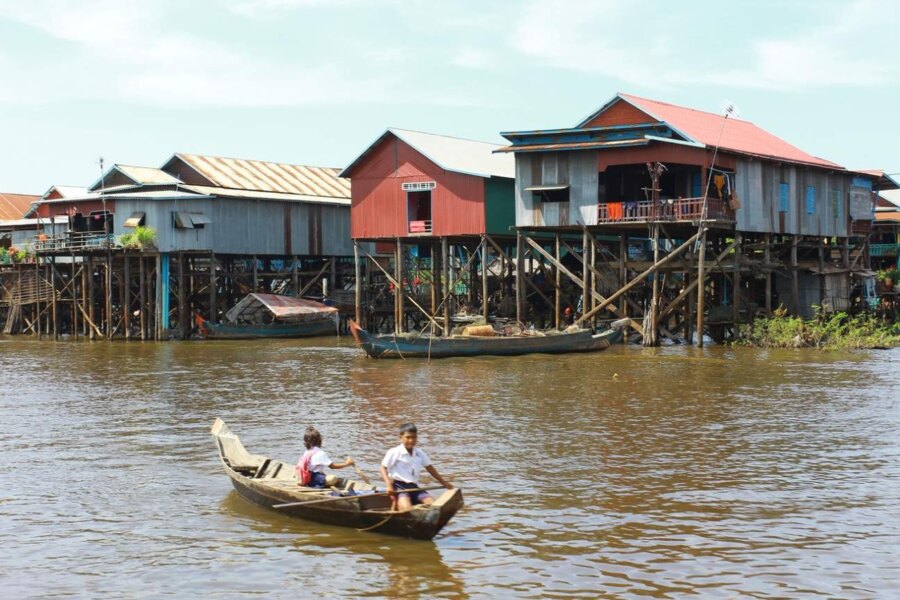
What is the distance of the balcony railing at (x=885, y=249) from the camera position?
178 ft

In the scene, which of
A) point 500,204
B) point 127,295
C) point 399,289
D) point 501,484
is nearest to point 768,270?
point 500,204

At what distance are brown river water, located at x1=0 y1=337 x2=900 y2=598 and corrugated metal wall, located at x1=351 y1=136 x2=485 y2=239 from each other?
11323 mm

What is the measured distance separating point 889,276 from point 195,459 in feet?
124

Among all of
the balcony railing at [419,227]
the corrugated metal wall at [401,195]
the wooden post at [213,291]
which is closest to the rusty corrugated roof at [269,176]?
the wooden post at [213,291]

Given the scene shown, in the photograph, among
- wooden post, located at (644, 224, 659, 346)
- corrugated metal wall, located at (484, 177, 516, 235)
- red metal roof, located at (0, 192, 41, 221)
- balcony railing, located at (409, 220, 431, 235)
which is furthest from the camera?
red metal roof, located at (0, 192, 41, 221)

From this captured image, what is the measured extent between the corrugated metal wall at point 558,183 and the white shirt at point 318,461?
24.1m

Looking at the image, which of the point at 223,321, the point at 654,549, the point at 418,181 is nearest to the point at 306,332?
the point at 223,321

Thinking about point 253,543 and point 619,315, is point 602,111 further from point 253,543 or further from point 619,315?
point 253,543

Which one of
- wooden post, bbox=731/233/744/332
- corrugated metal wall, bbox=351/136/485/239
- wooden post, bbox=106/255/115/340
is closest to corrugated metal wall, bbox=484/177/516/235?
corrugated metal wall, bbox=351/136/485/239

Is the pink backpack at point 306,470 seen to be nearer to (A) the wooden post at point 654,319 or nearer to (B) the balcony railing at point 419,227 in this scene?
(A) the wooden post at point 654,319

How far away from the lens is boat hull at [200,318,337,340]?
1831 inches

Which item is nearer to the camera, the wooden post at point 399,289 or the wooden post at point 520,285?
the wooden post at point 520,285

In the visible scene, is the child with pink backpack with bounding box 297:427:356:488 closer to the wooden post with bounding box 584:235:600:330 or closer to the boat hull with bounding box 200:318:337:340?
the wooden post with bounding box 584:235:600:330

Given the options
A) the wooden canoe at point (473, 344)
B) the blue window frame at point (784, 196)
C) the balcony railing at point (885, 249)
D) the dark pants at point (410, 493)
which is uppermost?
the blue window frame at point (784, 196)
